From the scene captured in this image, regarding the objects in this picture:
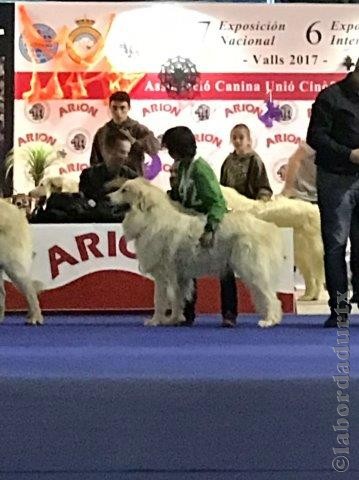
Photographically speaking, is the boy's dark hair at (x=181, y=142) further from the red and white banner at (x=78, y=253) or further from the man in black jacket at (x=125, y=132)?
the man in black jacket at (x=125, y=132)

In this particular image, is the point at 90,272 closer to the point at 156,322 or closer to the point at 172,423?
the point at 156,322

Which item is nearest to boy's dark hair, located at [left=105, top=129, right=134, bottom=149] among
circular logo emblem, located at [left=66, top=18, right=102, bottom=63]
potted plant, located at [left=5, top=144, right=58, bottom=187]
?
potted plant, located at [left=5, top=144, right=58, bottom=187]

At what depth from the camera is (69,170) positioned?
8758 mm

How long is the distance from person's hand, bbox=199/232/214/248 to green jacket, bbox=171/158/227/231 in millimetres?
27

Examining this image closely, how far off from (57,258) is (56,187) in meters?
1.44

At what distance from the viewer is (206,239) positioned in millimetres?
4863

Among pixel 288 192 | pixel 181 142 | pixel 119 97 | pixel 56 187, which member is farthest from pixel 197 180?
pixel 288 192

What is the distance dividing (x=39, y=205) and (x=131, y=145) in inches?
41.9

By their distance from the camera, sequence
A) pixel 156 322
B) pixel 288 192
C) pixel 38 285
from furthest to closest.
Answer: pixel 288 192
pixel 38 285
pixel 156 322

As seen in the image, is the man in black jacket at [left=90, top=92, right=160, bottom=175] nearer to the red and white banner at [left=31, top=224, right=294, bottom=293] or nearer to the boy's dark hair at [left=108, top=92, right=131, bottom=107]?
the boy's dark hair at [left=108, top=92, right=131, bottom=107]

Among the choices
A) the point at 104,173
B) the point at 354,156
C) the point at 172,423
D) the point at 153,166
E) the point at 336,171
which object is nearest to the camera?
the point at 172,423

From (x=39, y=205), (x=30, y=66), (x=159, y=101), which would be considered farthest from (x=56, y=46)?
(x=39, y=205)

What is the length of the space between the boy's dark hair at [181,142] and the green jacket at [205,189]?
61 millimetres

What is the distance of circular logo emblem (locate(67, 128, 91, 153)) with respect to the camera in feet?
28.7
